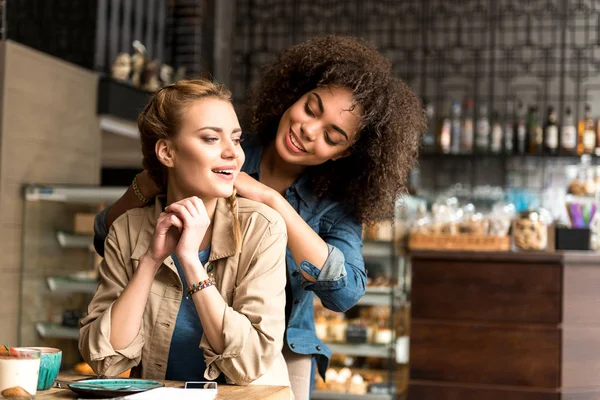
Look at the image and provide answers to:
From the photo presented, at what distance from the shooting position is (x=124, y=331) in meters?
1.57

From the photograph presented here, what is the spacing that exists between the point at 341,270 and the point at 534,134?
536 cm

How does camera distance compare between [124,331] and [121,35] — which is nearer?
[124,331]

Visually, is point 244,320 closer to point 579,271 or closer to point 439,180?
point 579,271

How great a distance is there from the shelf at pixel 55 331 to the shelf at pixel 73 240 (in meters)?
0.42

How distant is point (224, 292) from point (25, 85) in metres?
3.18

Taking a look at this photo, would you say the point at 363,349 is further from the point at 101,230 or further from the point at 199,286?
the point at 199,286

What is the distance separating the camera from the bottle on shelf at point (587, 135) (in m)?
6.70

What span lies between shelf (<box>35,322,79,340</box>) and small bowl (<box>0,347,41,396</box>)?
2987 millimetres

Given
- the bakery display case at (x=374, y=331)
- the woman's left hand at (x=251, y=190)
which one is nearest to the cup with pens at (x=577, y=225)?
the bakery display case at (x=374, y=331)

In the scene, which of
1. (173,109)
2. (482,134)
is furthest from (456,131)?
(173,109)

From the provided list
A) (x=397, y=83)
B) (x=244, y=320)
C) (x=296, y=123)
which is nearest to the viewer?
(x=244, y=320)

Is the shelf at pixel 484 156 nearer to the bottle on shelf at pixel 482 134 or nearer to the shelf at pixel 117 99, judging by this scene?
the bottle on shelf at pixel 482 134

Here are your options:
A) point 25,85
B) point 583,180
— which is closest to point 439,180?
point 583,180

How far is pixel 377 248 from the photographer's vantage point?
4020mm
